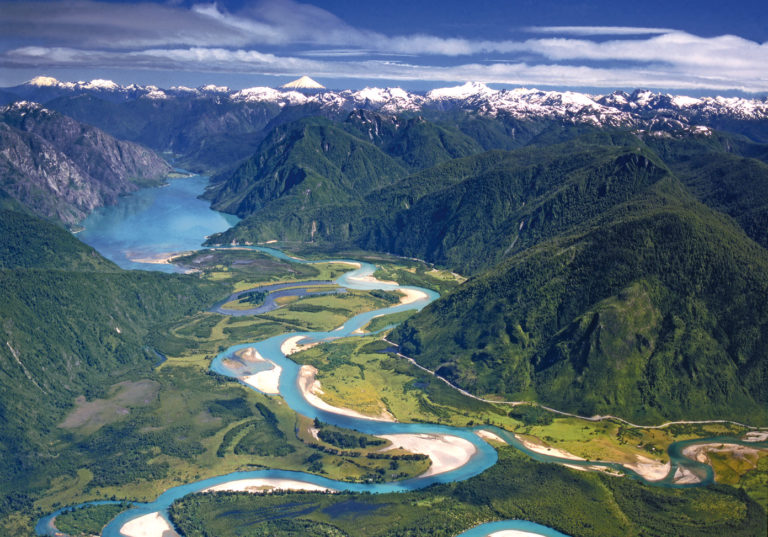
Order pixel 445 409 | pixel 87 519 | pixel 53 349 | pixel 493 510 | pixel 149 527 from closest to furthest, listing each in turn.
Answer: pixel 149 527, pixel 87 519, pixel 493 510, pixel 445 409, pixel 53 349

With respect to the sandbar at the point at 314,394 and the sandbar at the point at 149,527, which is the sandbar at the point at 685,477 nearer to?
the sandbar at the point at 314,394

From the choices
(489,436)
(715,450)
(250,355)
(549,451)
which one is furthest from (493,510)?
(250,355)

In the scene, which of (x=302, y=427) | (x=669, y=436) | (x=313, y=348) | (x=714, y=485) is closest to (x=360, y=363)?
(x=313, y=348)

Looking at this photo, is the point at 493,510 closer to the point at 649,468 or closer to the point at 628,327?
the point at 649,468

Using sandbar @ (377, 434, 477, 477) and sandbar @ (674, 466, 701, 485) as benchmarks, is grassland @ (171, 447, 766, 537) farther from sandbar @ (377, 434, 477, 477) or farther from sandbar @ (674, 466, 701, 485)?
sandbar @ (377, 434, 477, 477)

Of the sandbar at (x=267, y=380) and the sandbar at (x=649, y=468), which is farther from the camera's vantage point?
the sandbar at (x=267, y=380)

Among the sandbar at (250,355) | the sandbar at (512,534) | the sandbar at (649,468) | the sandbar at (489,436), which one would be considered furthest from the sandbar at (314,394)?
the sandbar at (649,468)

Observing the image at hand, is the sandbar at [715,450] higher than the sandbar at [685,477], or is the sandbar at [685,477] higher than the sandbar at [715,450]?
the sandbar at [715,450]
